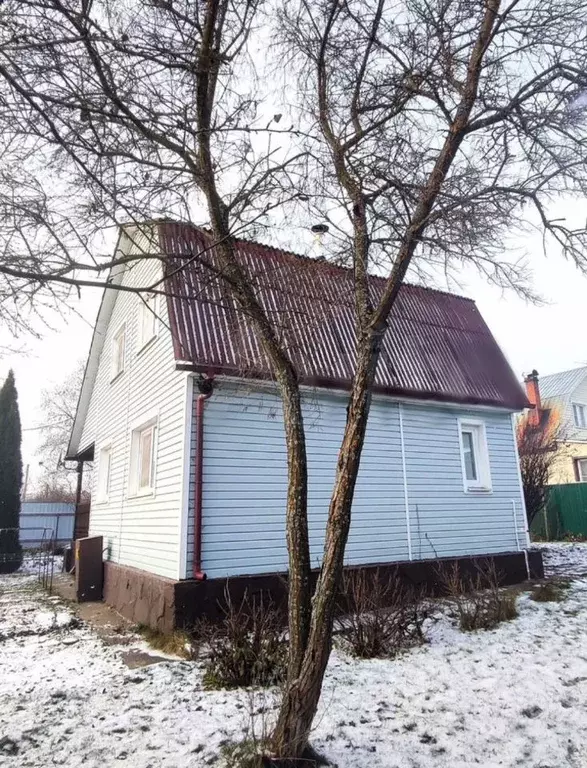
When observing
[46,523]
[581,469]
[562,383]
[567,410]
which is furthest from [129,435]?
[562,383]

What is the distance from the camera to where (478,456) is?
31.2 ft

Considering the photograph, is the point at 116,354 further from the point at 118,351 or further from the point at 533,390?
the point at 533,390

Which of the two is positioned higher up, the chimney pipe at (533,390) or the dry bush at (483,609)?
the chimney pipe at (533,390)

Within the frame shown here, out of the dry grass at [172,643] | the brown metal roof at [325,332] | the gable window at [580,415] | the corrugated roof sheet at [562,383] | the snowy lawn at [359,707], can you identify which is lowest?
the snowy lawn at [359,707]

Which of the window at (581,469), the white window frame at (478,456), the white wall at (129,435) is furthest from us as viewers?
the window at (581,469)

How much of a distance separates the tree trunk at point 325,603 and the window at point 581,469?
22.6 m

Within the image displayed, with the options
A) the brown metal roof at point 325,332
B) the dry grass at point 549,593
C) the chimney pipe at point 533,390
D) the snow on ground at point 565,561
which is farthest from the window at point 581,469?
the dry grass at point 549,593

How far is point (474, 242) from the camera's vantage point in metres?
4.54

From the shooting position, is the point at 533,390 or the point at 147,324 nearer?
the point at 147,324

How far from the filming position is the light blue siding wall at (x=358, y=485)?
6777 millimetres

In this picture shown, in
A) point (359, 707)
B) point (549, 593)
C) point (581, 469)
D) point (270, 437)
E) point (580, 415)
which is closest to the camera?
point (359, 707)

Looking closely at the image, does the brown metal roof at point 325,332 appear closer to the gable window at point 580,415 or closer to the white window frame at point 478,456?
the white window frame at point 478,456

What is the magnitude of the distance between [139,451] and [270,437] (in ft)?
9.45

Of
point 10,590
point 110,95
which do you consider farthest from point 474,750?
point 10,590
